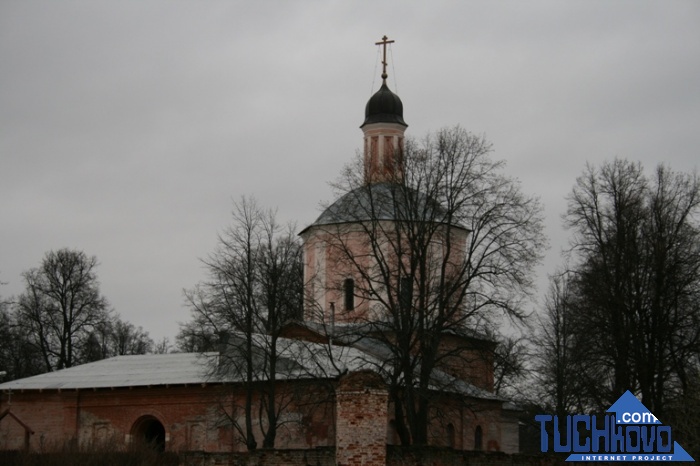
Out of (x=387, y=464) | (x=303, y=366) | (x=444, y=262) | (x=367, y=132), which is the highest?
(x=367, y=132)

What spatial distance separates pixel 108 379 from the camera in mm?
36906

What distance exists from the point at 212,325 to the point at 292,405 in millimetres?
3242

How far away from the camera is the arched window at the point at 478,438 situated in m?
38.2

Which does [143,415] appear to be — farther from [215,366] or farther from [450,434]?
[450,434]

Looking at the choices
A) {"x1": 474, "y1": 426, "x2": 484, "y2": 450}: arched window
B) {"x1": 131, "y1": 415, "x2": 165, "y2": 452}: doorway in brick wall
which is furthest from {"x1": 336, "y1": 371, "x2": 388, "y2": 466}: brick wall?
{"x1": 474, "y1": 426, "x2": 484, "y2": 450}: arched window

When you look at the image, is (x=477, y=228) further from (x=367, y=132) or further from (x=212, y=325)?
(x=367, y=132)

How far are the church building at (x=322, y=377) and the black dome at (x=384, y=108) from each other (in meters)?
5.38

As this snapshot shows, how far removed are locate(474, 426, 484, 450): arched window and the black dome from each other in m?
12.1

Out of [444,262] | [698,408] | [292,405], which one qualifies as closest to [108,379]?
[292,405]

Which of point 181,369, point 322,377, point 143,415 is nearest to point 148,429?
point 143,415

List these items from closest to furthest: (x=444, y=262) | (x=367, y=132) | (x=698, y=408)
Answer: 1. (x=698, y=408)
2. (x=444, y=262)
3. (x=367, y=132)

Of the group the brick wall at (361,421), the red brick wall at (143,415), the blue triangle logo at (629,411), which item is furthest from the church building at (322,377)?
the brick wall at (361,421)

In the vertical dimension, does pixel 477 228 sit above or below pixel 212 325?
above

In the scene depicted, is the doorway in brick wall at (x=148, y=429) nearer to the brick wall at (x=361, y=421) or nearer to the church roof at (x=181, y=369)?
the church roof at (x=181, y=369)
